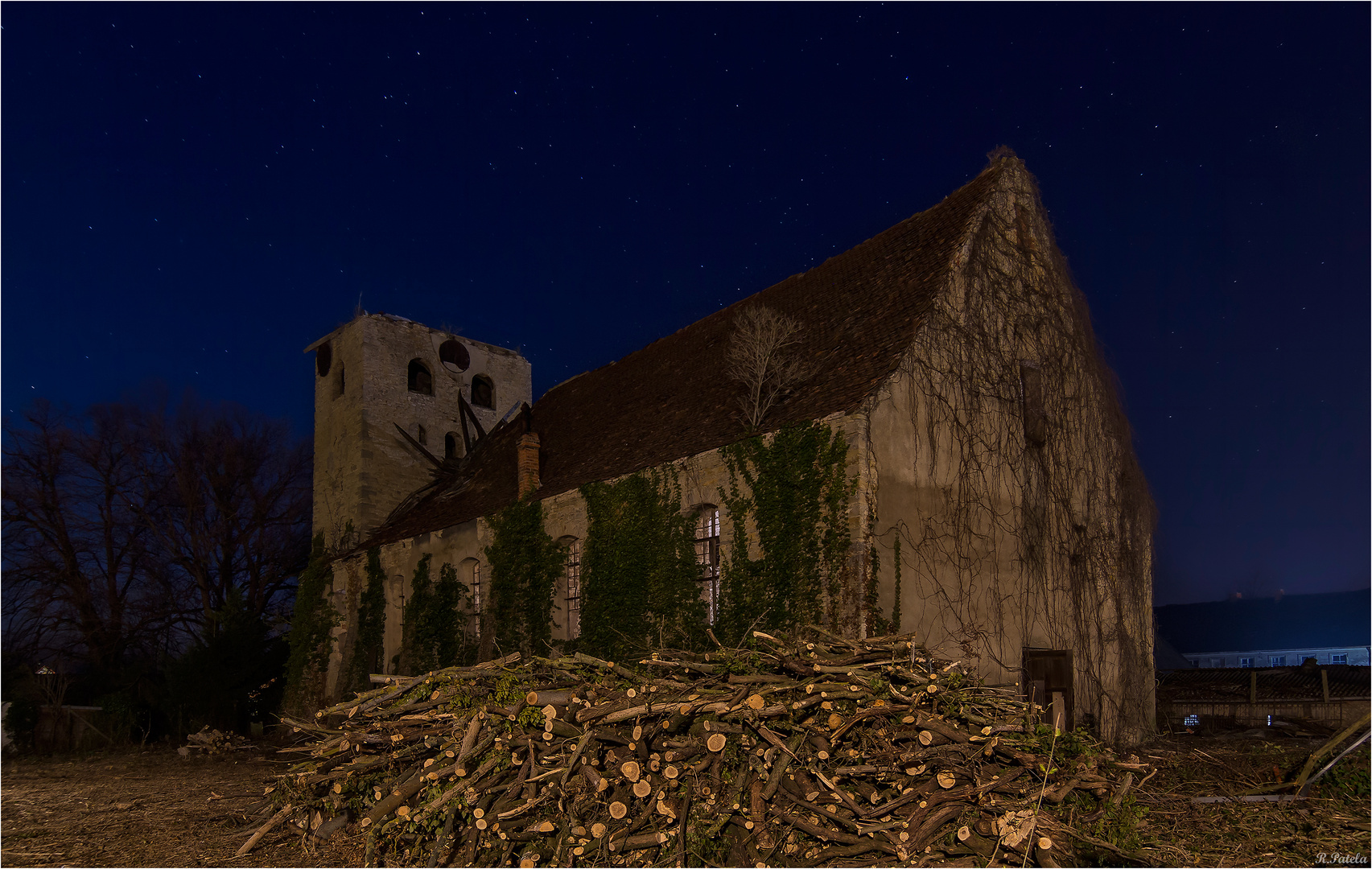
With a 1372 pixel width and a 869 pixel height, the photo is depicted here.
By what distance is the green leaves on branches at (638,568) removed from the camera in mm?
14195

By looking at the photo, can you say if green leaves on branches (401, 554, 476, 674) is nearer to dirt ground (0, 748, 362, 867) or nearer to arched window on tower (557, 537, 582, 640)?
arched window on tower (557, 537, 582, 640)

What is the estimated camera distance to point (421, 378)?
2611cm

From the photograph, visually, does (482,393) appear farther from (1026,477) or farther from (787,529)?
(1026,477)

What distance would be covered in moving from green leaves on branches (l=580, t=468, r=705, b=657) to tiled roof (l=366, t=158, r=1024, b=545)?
1.69 feet

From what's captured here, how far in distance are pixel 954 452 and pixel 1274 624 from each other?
159ft

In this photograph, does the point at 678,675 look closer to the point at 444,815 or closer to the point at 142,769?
the point at 444,815

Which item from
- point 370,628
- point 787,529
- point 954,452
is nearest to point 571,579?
point 787,529

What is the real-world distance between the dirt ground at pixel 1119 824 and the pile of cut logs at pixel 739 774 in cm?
37

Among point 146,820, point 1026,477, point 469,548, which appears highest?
point 1026,477

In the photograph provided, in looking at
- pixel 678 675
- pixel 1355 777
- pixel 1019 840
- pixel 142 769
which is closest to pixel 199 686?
pixel 142 769

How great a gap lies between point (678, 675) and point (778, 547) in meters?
4.47

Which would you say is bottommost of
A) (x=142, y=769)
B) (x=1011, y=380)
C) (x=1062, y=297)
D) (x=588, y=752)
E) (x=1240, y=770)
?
(x=142, y=769)

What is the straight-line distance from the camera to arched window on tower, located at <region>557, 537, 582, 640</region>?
16594mm

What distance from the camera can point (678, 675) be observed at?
880 cm
